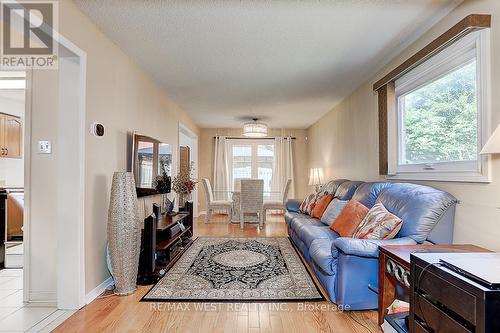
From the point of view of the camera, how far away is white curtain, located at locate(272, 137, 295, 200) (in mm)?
8059

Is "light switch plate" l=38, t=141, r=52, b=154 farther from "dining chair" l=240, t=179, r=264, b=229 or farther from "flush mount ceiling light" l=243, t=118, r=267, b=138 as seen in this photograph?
"dining chair" l=240, t=179, r=264, b=229

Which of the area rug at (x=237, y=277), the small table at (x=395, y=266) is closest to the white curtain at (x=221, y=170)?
the area rug at (x=237, y=277)

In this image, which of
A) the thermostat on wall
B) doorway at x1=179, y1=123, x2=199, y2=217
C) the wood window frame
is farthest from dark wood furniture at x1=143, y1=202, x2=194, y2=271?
doorway at x1=179, y1=123, x2=199, y2=217

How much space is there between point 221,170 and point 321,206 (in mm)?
4230

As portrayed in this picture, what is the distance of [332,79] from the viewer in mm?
3930

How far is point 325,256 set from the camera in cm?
244

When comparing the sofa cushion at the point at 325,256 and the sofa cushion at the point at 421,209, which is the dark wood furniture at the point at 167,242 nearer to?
the sofa cushion at the point at 325,256

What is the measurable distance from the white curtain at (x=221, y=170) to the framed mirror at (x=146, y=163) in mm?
3885

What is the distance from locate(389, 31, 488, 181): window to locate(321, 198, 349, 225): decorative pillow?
2.54 ft

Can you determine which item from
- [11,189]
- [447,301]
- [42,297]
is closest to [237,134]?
[11,189]

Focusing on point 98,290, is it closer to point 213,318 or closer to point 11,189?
point 213,318

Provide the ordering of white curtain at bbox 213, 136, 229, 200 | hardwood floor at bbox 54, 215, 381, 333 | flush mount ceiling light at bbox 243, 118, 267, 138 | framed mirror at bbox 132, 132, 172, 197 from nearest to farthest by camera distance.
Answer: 1. hardwood floor at bbox 54, 215, 381, 333
2. framed mirror at bbox 132, 132, 172, 197
3. flush mount ceiling light at bbox 243, 118, 267, 138
4. white curtain at bbox 213, 136, 229, 200

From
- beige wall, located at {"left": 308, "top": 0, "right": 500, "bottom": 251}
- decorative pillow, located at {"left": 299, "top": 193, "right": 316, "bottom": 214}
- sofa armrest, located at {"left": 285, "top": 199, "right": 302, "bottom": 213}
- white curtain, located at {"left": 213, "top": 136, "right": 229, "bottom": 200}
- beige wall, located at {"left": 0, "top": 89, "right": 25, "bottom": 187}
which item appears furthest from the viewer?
white curtain, located at {"left": 213, "top": 136, "right": 229, "bottom": 200}

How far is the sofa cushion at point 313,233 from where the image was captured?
3.03m
